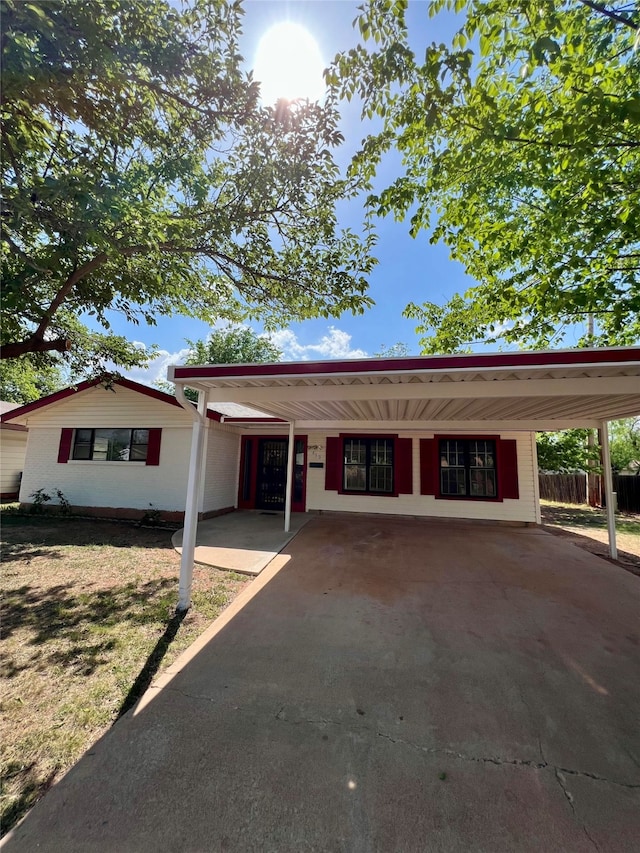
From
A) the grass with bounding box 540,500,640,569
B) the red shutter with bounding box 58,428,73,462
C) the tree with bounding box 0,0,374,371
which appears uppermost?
the tree with bounding box 0,0,374,371

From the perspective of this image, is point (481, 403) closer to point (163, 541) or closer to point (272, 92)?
point (272, 92)

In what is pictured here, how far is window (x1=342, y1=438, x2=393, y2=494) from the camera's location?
10023 millimetres

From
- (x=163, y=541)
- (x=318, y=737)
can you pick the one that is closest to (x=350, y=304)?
(x=163, y=541)

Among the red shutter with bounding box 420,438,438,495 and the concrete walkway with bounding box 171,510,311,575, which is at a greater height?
the red shutter with bounding box 420,438,438,495

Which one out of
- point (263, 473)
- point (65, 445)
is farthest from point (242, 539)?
point (65, 445)

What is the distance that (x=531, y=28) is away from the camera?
10.6 feet

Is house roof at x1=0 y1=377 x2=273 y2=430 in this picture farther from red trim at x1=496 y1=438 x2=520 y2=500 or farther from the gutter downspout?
red trim at x1=496 y1=438 x2=520 y2=500

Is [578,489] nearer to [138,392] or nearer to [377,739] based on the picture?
[377,739]

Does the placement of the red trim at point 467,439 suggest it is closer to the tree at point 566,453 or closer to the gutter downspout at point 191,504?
the tree at point 566,453

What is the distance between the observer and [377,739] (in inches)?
90.0

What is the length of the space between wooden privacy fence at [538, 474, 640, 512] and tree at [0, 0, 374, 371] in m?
13.0

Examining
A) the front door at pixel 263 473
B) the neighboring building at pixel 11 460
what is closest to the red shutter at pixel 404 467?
the front door at pixel 263 473

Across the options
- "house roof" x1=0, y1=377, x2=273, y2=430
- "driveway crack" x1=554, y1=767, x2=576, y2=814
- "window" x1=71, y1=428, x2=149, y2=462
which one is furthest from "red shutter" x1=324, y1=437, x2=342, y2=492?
"driveway crack" x1=554, y1=767, x2=576, y2=814

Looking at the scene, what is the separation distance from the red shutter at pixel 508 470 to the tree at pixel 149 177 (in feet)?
18.1
